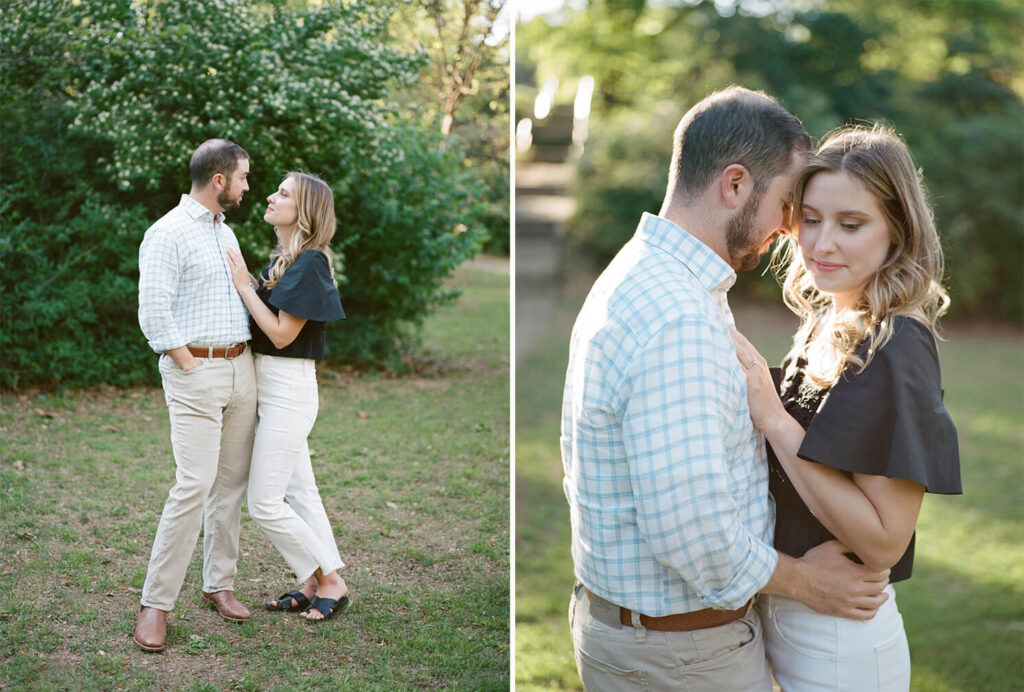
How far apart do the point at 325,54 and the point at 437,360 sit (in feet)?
4.81

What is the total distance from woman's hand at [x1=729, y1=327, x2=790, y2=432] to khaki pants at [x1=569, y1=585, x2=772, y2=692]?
1.63 feet

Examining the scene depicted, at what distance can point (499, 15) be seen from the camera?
3.42 metres

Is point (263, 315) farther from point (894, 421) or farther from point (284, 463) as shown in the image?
point (894, 421)

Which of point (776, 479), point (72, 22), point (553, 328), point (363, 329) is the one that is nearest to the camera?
point (776, 479)

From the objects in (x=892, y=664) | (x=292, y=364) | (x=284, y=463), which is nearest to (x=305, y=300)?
(x=292, y=364)

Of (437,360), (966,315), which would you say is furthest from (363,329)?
(966,315)

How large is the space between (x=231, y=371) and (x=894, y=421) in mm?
2030

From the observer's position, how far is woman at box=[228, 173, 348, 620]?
294cm

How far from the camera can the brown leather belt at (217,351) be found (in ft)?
9.54

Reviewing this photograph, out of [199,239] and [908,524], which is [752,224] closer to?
[908,524]

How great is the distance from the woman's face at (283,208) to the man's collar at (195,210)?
16 centimetres

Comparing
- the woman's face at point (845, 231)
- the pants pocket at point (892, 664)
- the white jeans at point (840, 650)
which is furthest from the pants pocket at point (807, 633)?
the woman's face at point (845, 231)

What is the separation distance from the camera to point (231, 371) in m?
2.96

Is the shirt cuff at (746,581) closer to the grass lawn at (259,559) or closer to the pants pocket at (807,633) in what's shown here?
the pants pocket at (807,633)
